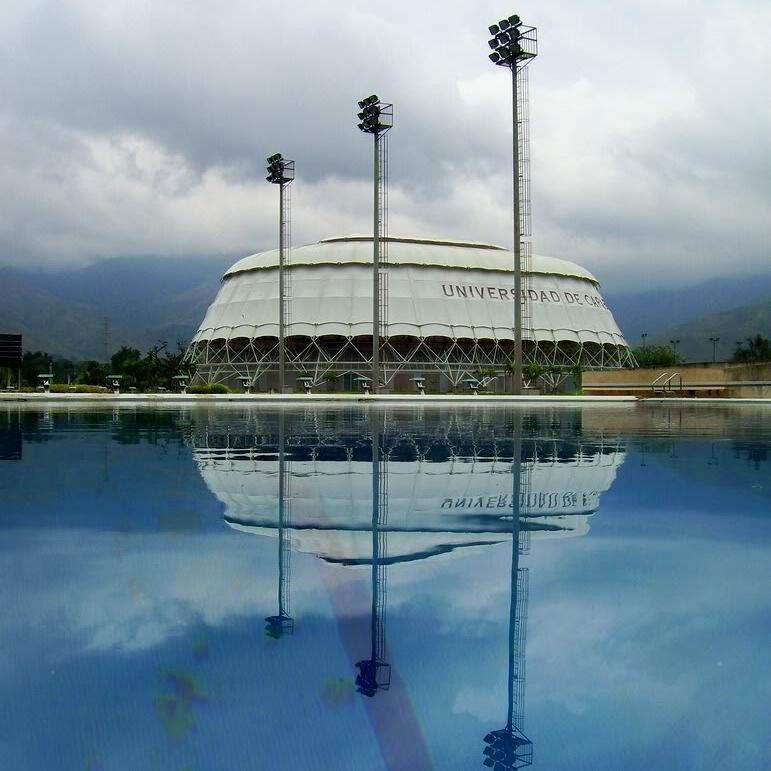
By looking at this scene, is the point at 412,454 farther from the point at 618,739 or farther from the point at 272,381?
the point at 272,381

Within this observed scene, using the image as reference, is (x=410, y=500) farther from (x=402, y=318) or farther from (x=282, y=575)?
(x=402, y=318)

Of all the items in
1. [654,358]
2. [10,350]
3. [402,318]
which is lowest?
[10,350]

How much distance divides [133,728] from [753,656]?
272 cm

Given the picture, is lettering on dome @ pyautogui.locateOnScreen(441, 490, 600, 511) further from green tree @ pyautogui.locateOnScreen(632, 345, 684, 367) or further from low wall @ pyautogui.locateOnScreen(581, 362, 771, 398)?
green tree @ pyautogui.locateOnScreen(632, 345, 684, 367)

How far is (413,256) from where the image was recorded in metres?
83.5

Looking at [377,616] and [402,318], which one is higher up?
[402,318]

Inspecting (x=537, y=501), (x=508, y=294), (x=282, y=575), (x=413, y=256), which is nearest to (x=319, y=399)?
(x=413, y=256)

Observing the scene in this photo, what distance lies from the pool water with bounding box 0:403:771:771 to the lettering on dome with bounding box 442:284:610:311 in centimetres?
7364

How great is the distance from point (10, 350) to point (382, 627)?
62.3m

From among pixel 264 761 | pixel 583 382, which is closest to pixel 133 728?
pixel 264 761

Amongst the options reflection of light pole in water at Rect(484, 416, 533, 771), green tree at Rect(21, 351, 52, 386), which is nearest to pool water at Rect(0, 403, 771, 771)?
reflection of light pole in water at Rect(484, 416, 533, 771)

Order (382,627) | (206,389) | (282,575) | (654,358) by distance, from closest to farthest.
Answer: (382,627) → (282,575) → (206,389) → (654,358)

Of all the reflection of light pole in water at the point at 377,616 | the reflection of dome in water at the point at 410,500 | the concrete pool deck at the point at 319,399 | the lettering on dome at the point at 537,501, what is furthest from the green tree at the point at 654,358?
the reflection of light pole in water at the point at 377,616

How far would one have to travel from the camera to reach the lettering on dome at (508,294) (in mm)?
82125
